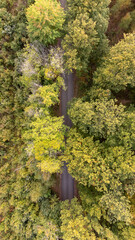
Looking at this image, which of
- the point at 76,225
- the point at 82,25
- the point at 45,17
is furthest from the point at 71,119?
the point at 76,225

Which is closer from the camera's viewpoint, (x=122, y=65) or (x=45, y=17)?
(x=122, y=65)

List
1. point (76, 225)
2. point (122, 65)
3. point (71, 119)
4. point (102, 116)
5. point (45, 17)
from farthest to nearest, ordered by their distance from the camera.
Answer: point (71, 119)
point (76, 225)
point (102, 116)
point (45, 17)
point (122, 65)

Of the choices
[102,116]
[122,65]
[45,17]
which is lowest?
[102,116]

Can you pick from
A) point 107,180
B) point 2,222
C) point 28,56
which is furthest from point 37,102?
point 2,222

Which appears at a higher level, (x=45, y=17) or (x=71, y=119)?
(x=45, y=17)

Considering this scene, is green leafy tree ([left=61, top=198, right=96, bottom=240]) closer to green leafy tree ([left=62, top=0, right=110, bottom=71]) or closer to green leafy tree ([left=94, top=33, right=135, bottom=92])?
green leafy tree ([left=94, top=33, right=135, bottom=92])

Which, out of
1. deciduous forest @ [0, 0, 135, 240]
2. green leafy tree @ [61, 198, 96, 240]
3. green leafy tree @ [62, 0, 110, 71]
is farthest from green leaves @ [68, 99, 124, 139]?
green leafy tree @ [61, 198, 96, 240]

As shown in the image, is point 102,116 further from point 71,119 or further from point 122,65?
point 122,65

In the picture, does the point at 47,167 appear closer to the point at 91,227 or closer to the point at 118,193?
the point at 118,193
